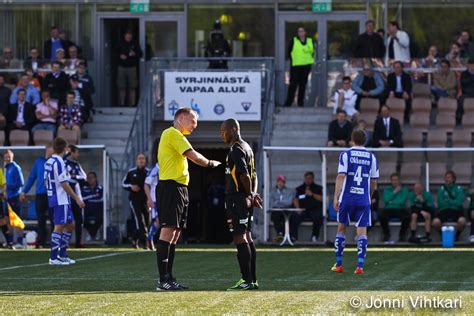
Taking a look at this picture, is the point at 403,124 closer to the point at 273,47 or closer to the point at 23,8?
the point at 273,47

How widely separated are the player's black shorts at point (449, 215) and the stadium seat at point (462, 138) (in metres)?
2.06

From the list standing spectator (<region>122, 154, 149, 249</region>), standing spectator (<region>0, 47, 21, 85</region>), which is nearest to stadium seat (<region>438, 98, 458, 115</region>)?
standing spectator (<region>122, 154, 149, 249</region>)

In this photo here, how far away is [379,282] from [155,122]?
15.7 metres

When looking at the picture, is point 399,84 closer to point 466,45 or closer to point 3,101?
point 466,45

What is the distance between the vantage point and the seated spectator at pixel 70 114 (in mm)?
28031

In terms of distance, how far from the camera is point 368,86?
28.2 metres

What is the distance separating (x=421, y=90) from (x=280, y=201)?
498cm

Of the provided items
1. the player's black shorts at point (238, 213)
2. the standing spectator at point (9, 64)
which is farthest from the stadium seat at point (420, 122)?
the player's black shorts at point (238, 213)

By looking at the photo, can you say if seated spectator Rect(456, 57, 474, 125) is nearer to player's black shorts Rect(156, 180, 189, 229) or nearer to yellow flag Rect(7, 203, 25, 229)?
yellow flag Rect(7, 203, 25, 229)

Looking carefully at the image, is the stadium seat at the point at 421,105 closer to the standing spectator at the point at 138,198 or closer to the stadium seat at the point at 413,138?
the stadium seat at the point at 413,138

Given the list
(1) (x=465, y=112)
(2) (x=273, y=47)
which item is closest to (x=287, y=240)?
(1) (x=465, y=112)

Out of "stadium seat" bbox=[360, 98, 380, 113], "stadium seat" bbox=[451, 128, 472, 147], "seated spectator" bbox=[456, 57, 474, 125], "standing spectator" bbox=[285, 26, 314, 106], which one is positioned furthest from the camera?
"standing spectator" bbox=[285, 26, 314, 106]

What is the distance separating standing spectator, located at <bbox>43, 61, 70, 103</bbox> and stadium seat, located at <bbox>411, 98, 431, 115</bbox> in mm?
8069

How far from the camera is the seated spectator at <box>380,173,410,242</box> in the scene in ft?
83.8
